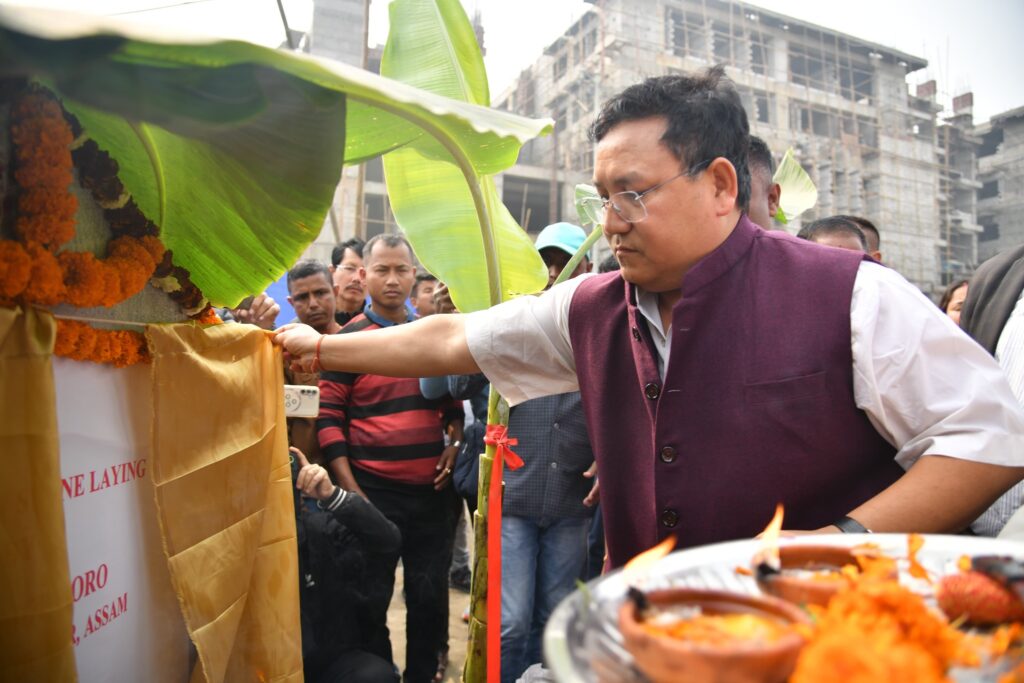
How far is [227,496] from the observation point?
148 centimetres

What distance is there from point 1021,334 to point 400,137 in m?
1.66

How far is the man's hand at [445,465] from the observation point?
3451mm

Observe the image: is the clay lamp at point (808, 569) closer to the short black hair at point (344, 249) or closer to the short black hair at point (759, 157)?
the short black hair at point (759, 157)

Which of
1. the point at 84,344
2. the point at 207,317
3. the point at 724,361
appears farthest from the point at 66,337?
the point at 724,361

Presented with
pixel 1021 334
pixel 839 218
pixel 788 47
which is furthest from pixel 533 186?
pixel 1021 334

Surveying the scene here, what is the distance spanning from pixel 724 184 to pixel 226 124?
3.63 feet

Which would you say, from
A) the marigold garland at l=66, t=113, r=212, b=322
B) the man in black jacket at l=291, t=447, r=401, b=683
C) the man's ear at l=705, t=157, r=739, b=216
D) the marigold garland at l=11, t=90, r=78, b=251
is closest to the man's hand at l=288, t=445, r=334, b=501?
the man in black jacket at l=291, t=447, r=401, b=683

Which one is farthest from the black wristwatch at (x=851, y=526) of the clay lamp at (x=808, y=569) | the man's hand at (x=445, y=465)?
the man's hand at (x=445, y=465)

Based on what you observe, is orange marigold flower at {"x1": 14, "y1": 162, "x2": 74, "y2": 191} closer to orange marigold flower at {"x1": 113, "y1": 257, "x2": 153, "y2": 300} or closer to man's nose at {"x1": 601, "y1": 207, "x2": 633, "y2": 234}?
orange marigold flower at {"x1": 113, "y1": 257, "x2": 153, "y2": 300}

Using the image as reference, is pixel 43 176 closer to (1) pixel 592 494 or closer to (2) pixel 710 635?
(2) pixel 710 635

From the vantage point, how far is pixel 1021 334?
1770mm

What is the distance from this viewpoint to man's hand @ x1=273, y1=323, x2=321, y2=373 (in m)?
1.82

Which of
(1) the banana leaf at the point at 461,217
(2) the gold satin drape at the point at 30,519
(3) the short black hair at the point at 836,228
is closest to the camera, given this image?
(2) the gold satin drape at the point at 30,519

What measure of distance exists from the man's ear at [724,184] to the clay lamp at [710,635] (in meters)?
1.15
